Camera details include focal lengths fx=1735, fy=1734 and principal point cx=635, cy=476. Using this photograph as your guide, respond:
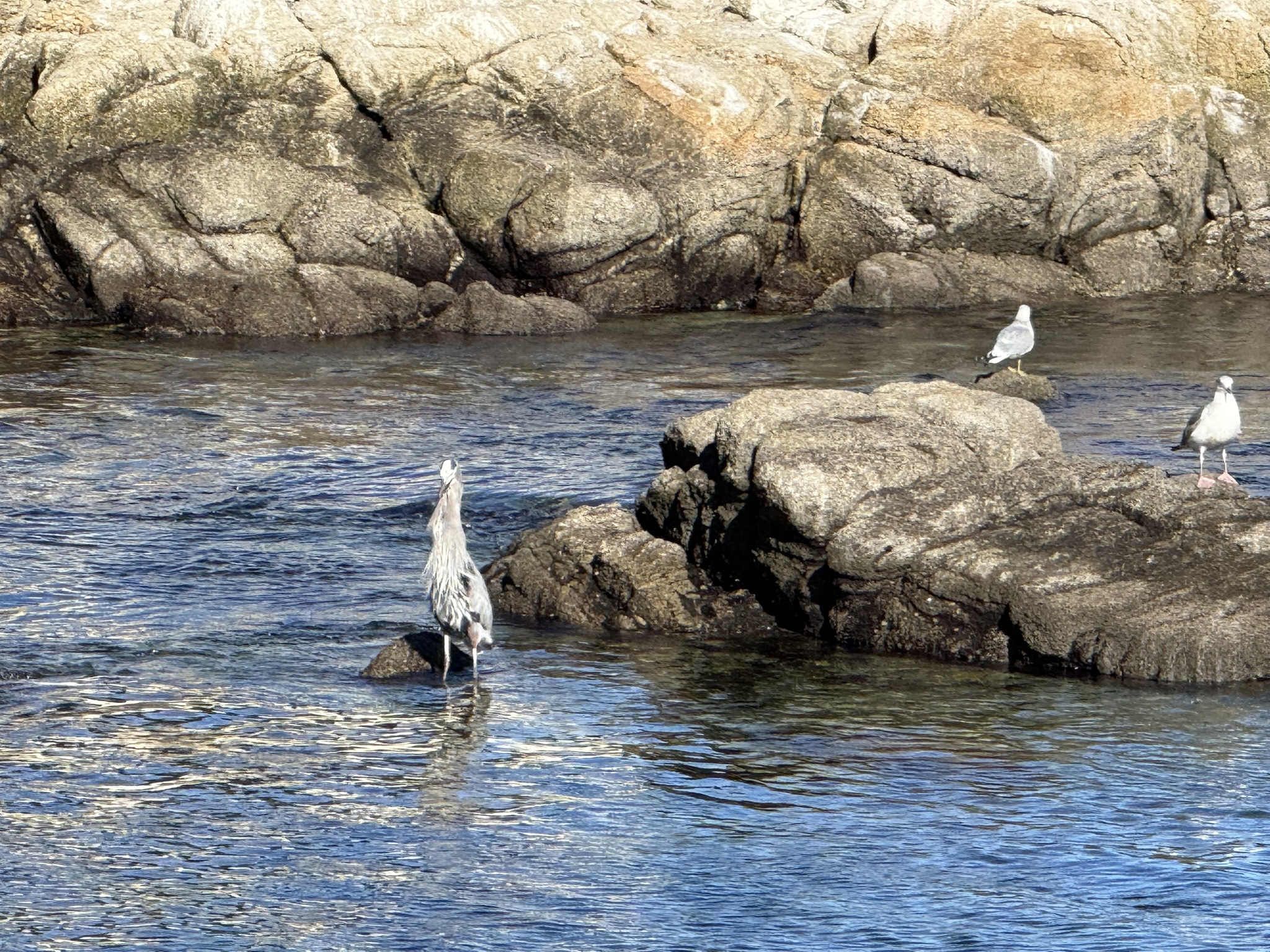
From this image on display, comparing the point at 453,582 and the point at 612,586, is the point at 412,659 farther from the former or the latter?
the point at 612,586

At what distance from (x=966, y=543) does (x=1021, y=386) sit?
8326 millimetres

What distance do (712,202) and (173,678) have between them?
15376 millimetres

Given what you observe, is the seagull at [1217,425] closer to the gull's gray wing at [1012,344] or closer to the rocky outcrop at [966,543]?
the rocky outcrop at [966,543]

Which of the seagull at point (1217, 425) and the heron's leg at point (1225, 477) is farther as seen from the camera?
the seagull at point (1217, 425)

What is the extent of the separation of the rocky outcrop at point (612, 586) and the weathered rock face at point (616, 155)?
11402 millimetres

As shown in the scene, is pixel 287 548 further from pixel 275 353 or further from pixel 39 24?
pixel 39 24

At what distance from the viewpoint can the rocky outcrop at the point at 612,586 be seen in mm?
9773

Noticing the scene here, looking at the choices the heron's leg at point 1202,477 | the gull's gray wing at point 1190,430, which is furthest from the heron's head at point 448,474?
the gull's gray wing at point 1190,430

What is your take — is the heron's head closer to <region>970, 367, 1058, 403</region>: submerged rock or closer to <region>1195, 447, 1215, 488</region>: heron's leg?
<region>1195, 447, 1215, 488</region>: heron's leg

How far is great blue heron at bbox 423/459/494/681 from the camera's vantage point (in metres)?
8.68

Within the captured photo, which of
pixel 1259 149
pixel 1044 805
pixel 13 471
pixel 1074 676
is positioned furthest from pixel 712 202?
pixel 1044 805

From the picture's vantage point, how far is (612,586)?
32.3 ft

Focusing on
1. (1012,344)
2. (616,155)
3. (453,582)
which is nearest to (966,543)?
(453,582)

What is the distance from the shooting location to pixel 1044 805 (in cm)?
679
